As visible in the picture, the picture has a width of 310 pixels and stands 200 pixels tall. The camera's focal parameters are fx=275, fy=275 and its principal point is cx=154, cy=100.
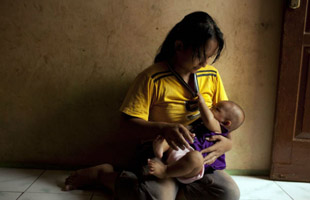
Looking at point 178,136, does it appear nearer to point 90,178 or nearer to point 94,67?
point 90,178

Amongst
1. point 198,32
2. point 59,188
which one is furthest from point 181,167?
point 59,188

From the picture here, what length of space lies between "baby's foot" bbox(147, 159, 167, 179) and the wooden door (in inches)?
35.2

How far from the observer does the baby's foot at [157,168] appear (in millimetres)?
1272

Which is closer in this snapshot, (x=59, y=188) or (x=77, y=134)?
(x=59, y=188)

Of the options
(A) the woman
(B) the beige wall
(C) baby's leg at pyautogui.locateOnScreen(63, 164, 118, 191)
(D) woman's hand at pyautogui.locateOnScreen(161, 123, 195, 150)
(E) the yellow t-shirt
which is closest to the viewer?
(D) woman's hand at pyautogui.locateOnScreen(161, 123, 195, 150)

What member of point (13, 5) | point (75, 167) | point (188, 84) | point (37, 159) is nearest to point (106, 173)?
point (75, 167)

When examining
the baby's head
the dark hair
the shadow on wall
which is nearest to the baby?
the baby's head

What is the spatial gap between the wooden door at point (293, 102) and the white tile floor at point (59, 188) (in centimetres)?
11

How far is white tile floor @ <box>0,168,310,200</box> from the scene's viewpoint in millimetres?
1503

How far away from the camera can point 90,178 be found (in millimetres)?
1604

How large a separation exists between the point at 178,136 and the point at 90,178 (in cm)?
69

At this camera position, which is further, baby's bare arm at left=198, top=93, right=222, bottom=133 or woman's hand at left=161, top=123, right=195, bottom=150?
baby's bare arm at left=198, top=93, right=222, bottom=133

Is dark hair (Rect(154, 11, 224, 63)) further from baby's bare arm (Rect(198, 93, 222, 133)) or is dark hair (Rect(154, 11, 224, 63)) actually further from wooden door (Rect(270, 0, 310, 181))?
wooden door (Rect(270, 0, 310, 181))

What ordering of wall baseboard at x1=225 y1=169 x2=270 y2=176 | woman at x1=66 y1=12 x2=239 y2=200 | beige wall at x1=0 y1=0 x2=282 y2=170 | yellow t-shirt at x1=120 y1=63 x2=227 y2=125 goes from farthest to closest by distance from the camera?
wall baseboard at x1=225 y1=169 x2=270 y2=176
beige wall at x1=0 y1=0 x2=282 y2=170
yellow t-shirt at x1=120 y1=63 x2=227 y2=125
woman at x1=66 y1=12 x2=239 y2=200
